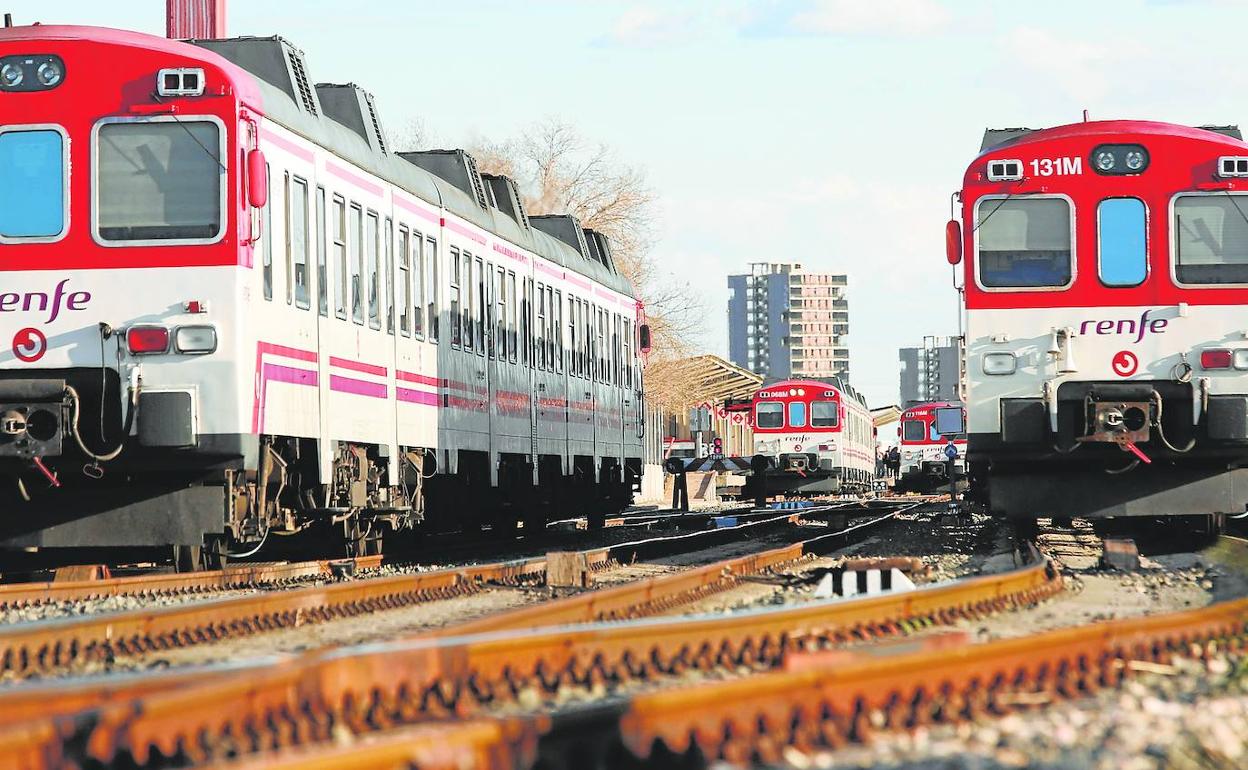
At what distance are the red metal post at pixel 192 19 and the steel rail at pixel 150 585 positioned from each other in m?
14.7

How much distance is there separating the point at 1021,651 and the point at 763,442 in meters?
37.9

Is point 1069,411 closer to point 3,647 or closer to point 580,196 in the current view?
point 3,647

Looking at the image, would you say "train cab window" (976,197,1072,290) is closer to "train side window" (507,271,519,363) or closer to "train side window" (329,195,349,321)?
"train side window" (329,195,349,321)

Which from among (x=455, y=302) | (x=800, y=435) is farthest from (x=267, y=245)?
(x=800, y=435)

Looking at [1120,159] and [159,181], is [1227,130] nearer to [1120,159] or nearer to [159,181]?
[1120,159]

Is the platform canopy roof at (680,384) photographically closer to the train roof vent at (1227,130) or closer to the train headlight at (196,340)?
the train roof vent at (1227,130)

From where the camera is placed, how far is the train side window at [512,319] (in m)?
19.1

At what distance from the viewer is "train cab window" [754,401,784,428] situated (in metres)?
43.9

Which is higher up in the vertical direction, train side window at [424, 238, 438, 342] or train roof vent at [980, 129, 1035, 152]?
train roof vent at [980, 129, 1035, 152]

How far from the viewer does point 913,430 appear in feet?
171

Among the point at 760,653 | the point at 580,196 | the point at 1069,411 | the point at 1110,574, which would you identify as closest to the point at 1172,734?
the point at 760,653

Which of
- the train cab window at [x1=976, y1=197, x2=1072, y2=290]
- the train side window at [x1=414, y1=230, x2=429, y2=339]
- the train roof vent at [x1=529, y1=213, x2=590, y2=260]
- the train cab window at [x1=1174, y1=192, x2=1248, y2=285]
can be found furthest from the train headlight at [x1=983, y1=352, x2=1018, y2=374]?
the train roof vent at [x1=529, y1=213, x2=590, y2=260]

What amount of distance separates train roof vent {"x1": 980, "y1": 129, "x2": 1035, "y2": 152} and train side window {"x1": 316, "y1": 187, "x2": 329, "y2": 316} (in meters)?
5.17

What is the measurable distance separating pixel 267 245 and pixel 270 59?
6.36 ft
